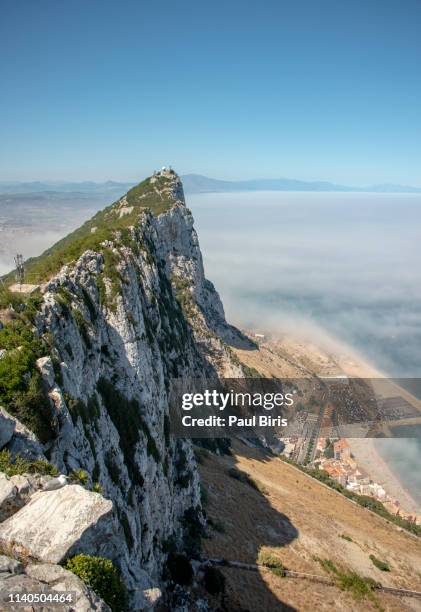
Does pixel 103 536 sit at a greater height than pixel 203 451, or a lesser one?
greater

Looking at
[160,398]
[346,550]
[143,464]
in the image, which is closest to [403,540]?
[346,550]

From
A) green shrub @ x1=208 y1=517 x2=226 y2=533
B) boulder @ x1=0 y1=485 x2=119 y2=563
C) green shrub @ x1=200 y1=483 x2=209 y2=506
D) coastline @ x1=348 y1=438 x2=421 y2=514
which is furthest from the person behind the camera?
coastline @ x1=348 y1=438 x2=421 y2=514

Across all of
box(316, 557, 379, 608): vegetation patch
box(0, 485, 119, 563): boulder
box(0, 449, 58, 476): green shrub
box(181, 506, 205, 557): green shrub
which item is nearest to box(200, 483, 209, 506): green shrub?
box(181, 506, 205, 557): green shrub

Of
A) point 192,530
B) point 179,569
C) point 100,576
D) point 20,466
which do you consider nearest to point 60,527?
point 100,576

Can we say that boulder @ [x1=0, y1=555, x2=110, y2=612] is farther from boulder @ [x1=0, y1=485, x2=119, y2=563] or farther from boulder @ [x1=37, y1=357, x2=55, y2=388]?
boulder @ [x1=37, y1=357, x2=55, y2=388]

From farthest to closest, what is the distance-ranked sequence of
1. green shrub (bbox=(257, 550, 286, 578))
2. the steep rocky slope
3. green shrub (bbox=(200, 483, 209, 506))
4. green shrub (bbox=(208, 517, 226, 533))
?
green shrub (bbox=(200, 483, 209, 506)) → green shrub (bbox=(208, 517, 226, 533)) → green shrub (bbox=(257, 550, 286, 578)) → the steep rocky slope

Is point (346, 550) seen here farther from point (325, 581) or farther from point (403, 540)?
point (403, 540)

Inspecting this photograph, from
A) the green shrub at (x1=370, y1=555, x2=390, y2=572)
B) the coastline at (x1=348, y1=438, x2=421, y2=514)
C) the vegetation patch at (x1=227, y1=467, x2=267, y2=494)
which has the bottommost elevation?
the coastline at (x1=348, y1=438, x2=421, y2=514)

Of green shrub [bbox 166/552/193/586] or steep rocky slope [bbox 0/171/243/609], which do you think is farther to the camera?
green shrub [bbox 166/552/193/586]
